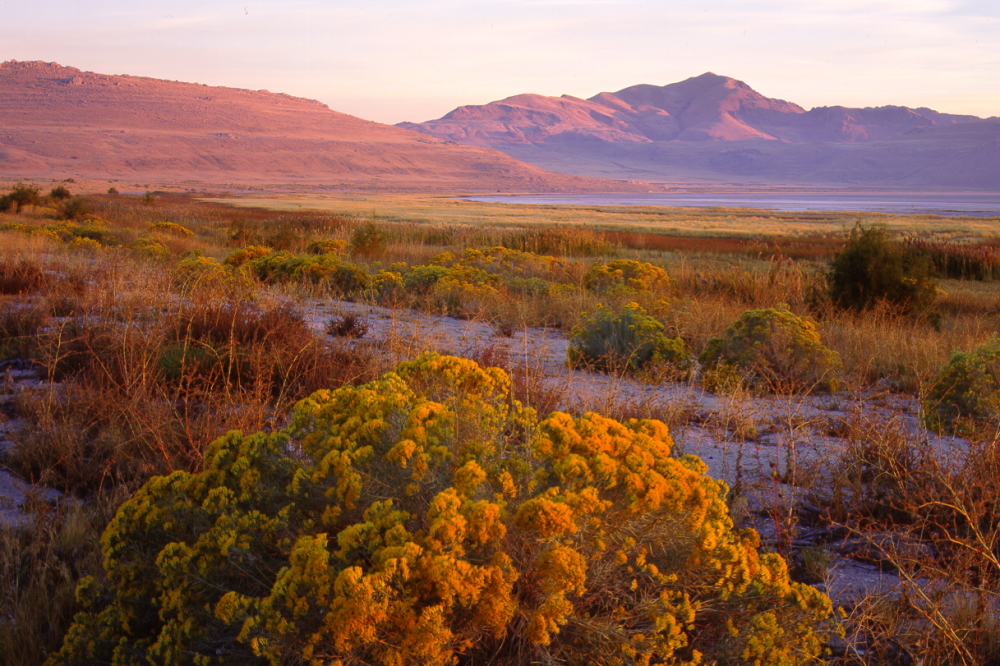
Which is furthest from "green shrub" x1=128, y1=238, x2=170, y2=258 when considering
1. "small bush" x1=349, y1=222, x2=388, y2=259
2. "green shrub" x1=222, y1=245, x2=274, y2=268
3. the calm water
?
the calm water

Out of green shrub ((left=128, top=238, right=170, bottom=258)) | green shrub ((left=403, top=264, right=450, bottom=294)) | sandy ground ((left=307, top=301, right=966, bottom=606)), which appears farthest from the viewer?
green shrub ((left=128, top=238, right=170, bottom=258))

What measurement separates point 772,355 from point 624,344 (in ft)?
→ 4.53

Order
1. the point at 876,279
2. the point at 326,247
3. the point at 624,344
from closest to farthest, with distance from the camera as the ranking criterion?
1. the point at 624,344
2. the point at 876,279
3. the point at 326,247

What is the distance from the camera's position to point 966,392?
16.1 feet

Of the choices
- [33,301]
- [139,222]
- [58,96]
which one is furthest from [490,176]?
[33,301]

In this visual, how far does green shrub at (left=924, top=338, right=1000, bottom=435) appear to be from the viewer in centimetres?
462

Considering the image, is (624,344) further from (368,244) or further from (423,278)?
(368,244)

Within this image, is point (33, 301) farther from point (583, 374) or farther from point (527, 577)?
point (527, 577)

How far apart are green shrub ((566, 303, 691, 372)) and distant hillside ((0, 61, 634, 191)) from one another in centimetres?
13454

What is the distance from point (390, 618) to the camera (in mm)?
1892

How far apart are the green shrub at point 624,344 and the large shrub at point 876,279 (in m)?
5.14

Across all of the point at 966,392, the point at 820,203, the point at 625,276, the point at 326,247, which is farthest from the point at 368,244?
the point at 820,203

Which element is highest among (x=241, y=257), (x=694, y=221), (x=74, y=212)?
(x=694, y=221)

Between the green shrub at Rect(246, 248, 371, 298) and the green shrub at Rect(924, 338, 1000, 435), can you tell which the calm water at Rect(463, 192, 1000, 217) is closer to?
the green shrub at Rect(246, 248, 371, 298)
